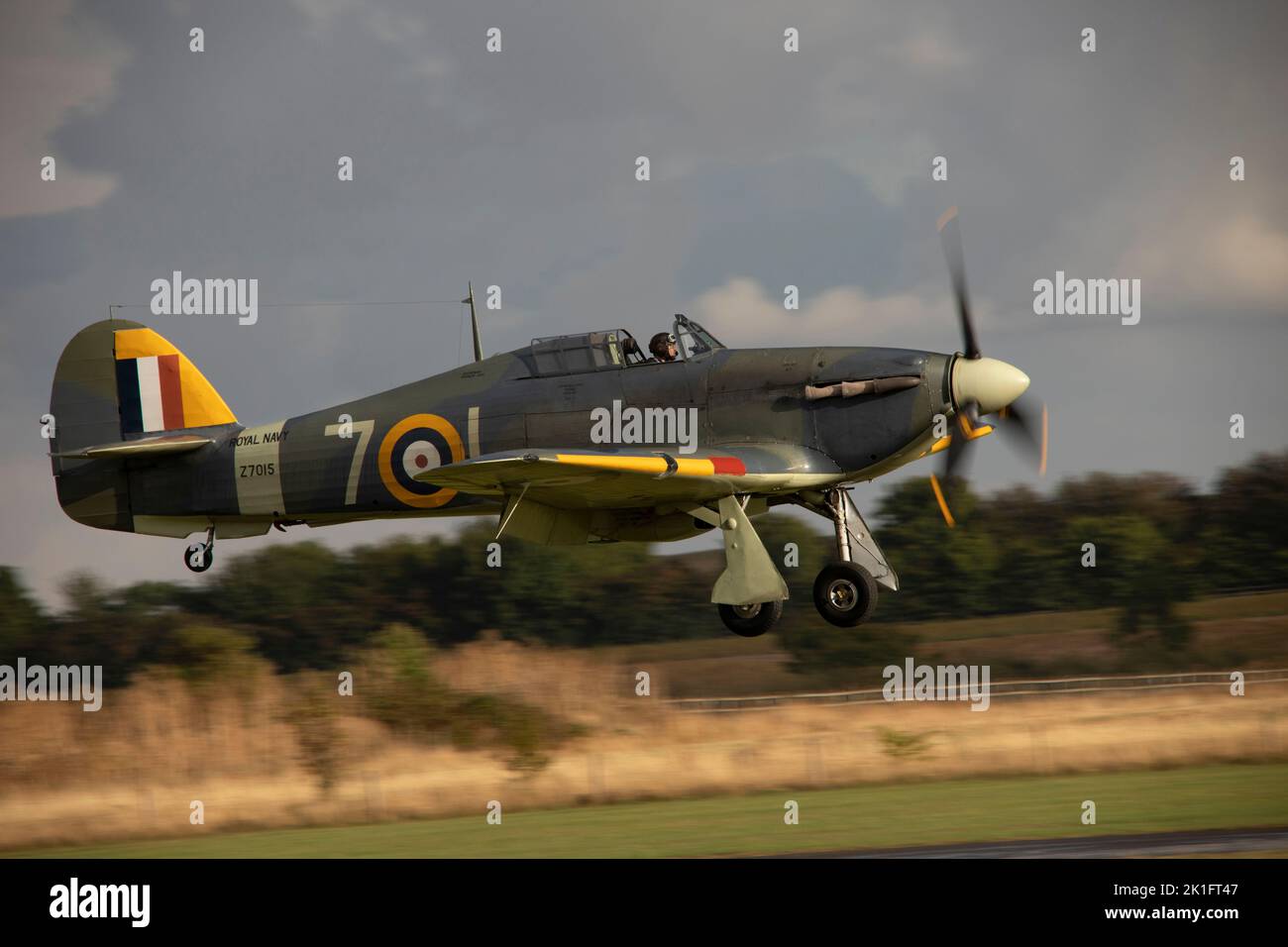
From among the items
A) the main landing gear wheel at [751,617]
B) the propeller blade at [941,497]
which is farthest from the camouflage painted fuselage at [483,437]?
the main landing gear wheel at [751,617]

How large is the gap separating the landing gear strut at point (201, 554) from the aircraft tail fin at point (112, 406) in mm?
861

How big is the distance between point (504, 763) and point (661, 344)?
28.5 ft

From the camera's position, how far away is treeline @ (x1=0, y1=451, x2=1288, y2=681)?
127ft

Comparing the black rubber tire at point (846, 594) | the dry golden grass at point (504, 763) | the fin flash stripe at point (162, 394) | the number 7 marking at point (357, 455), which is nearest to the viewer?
the black rubber tire at point (846, 594)

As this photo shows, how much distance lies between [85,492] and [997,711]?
13.4 m

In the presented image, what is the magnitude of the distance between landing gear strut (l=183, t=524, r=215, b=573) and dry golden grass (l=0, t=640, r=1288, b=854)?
14.4ft

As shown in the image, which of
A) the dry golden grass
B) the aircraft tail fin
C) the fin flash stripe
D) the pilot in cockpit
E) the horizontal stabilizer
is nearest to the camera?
the pilot in cockpit

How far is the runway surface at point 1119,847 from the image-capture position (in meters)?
14.3

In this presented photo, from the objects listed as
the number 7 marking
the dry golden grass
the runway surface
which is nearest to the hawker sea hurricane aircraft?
the number 7 marking

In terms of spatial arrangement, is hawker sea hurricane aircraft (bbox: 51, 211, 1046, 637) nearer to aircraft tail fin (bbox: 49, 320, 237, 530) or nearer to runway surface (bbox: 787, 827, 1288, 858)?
aircraft tail fin (bbox: 49, 320, 237, 530)

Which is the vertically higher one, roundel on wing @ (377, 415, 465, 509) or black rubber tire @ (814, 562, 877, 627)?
roundel on wing @ (377, 415, 465, 509)

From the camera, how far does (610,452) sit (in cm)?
1500

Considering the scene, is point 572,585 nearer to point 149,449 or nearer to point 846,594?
point 149,449

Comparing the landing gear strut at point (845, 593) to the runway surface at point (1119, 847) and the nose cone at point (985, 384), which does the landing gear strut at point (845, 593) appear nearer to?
the nose cone at point (985, 384)
